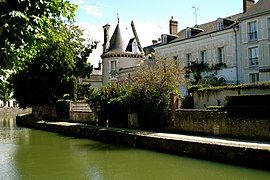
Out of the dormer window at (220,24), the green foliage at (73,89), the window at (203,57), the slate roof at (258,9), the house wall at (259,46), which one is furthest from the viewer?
the green foliage at (73,89)

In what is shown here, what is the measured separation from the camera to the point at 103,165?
18.4m

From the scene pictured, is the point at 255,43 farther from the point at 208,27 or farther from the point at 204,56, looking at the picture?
the point at 208,27

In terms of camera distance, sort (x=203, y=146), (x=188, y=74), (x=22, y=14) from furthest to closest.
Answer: (x=188, y=74) < (x=203, y=146) < (x=22, y=14)

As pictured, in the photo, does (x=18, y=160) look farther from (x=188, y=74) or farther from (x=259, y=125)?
(x=188, y=74)

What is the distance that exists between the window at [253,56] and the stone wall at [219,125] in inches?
549

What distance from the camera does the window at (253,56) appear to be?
36.3m

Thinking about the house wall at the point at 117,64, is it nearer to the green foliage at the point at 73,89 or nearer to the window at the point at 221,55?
the green foliage at the point at 73,89

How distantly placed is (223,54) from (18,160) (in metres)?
25.2

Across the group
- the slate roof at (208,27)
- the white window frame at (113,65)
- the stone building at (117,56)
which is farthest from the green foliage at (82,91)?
the slate roof at (208,27)

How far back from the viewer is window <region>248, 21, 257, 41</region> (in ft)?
119

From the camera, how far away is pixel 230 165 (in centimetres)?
1683

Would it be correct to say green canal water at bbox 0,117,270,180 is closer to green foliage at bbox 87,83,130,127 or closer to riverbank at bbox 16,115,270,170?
riverbank at bbox 16,115,270,170

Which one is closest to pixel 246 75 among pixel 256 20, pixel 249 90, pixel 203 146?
pixel 256 20

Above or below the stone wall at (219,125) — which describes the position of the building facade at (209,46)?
above
